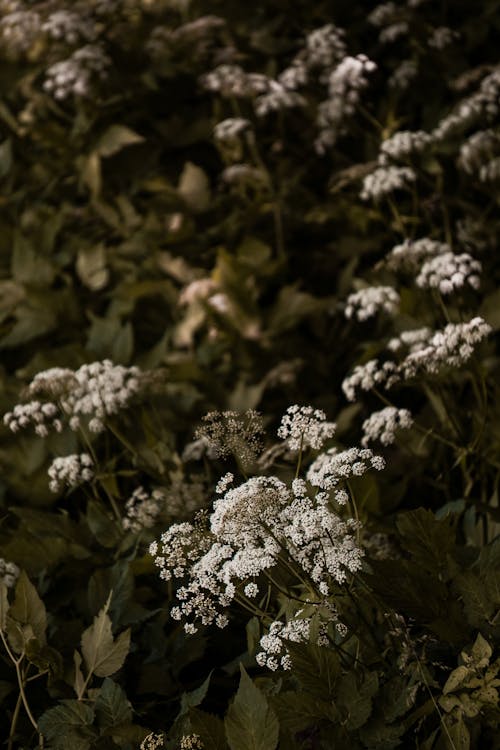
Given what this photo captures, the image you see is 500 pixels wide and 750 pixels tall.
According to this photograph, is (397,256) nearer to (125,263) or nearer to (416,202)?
(416,202)

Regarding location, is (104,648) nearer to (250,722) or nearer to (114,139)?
(250,722)

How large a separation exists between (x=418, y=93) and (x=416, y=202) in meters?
1.32

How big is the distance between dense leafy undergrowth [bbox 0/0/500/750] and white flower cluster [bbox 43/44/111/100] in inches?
0.8

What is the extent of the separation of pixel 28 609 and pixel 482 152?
293cm

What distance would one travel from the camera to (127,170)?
16.9 ft

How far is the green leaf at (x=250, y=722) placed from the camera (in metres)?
1.74

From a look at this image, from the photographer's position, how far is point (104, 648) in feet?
7.00

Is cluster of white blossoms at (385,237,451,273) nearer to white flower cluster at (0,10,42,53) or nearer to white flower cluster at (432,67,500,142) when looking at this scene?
white flower cluster at (432,67,500,142)

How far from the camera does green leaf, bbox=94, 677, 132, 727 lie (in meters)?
2.02

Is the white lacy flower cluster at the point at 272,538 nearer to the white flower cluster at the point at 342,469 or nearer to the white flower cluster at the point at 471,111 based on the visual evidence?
the white flower cluster at the point at 342,469

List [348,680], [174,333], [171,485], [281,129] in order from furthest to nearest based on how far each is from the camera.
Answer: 1. [281,129]
2. [174,333]
3. [171,485]
4. [348,680]

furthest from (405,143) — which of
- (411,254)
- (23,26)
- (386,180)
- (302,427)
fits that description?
(23,26)

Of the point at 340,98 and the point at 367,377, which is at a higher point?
the point at 367,377

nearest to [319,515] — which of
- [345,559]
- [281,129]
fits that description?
[345,559]
